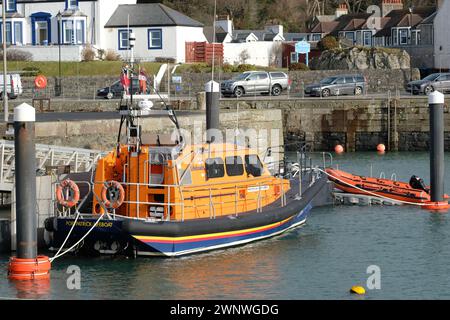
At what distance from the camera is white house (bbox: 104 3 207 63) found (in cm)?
6084

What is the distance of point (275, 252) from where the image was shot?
21734mm

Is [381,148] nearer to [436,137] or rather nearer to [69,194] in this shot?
[436,137]

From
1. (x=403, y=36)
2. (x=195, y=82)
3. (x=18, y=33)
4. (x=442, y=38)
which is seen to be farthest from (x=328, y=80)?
(x=403, y=36)

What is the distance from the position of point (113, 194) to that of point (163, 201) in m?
0.94

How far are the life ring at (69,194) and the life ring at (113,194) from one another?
48 cm

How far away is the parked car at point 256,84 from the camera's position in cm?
4922

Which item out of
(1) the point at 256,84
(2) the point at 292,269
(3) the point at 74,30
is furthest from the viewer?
(3) the point at 74,30

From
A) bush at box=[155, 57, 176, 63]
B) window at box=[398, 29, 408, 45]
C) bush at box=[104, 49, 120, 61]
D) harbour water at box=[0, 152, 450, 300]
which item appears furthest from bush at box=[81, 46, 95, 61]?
harbour water at box=[0, 152, 450, 300]

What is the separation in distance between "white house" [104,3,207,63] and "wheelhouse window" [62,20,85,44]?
1553 mm

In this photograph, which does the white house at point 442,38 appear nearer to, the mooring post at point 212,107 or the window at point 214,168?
→ the mooring post at point 212,107

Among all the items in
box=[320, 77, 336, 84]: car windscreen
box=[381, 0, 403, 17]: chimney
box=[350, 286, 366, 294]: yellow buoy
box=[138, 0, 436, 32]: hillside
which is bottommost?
box=[350, 286, 366, 294]: yellow buoy

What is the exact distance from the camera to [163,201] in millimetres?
21031

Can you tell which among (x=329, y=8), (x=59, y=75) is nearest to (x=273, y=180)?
(x=59, y=75)

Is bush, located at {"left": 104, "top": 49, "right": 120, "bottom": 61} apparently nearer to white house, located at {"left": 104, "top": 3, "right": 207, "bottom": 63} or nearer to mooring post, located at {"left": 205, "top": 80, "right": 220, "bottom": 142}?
white house, located at {"left": 104, "top": 3, "right": 207, "bottom": 63}
